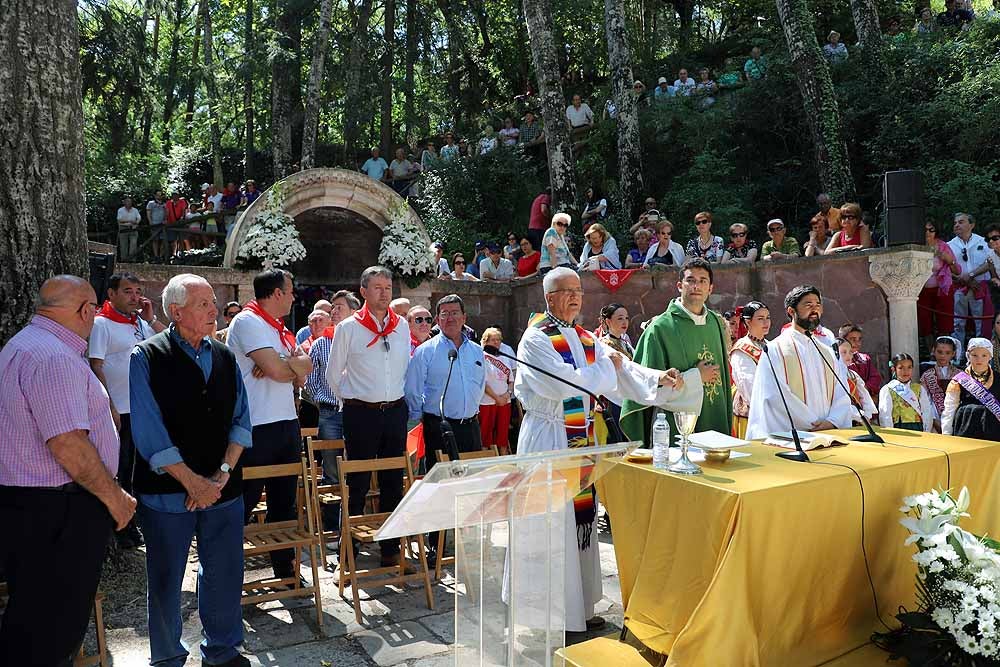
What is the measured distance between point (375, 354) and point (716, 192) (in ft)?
37.3

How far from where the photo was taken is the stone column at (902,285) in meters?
8.34

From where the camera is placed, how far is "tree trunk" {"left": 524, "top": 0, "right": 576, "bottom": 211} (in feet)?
43.6

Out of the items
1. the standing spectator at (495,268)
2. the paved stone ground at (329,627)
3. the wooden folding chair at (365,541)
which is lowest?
the paved stone ground at (329,627)

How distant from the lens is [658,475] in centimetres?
337

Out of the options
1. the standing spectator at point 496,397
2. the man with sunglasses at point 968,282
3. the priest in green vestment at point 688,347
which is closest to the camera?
the priest in green vestment at point 688,347

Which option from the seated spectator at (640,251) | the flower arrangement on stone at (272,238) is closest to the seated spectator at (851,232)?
the seated spectator at (640,251)

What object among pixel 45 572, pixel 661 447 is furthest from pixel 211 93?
pixel 661 447

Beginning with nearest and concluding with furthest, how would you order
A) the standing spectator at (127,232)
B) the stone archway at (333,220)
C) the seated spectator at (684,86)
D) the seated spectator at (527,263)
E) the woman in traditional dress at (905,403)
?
the woman in traditional dress at (905,403) < the stone archway at (333,220) < the seated spectator at (527,263) < the standing spectator at (127,232) < the seated spectator at (684,86)

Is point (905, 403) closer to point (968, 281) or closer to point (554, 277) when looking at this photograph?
point (968, 281)

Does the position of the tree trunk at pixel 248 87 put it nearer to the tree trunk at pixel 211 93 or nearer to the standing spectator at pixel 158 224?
the tree trunk at pixel 211 93

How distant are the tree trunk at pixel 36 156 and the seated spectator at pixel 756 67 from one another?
14.7 metres

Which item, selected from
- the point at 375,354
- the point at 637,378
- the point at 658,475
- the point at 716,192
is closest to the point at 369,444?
the point at 375,354

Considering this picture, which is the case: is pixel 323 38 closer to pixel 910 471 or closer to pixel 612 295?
pixel 612 295

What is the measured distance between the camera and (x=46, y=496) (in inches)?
120
